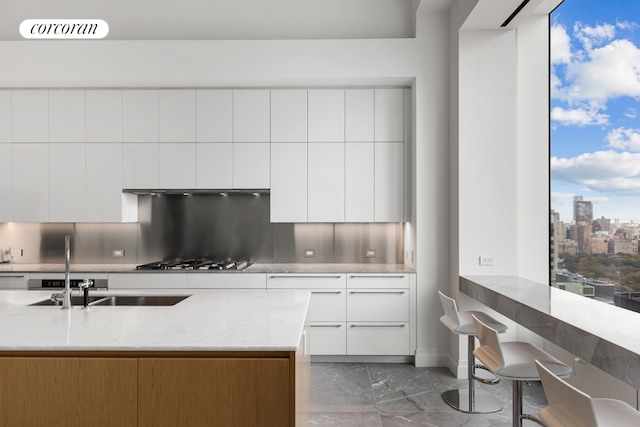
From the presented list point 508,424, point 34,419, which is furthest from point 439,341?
point 34,419

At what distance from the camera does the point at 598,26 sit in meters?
3.37

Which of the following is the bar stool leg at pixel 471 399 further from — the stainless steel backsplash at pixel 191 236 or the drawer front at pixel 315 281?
the stainless steel backsplash at pixel 191 236

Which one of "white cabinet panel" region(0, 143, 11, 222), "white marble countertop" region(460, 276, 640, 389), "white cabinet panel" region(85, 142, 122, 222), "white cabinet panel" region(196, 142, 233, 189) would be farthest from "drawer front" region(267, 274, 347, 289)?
"white cabinet panel" region(0, 143, 11, 222)

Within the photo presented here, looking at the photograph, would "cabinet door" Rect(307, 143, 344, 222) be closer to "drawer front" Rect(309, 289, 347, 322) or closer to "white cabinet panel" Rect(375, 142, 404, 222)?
"white cabinet panel" Rect(375, 142, 404, 222)

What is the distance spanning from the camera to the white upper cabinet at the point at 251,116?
15.2 ft

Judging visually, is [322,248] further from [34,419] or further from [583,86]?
[34,419]

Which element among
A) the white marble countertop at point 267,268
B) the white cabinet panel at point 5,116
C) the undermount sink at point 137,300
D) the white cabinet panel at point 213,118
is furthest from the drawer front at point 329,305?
the white cabinet panel at point 5,116

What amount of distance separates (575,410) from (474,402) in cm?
203

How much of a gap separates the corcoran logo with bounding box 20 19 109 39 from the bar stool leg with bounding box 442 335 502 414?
10.2 feet

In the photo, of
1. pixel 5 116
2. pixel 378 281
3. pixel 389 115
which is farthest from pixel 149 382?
pixel 5 116

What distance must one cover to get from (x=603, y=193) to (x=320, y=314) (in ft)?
8.22

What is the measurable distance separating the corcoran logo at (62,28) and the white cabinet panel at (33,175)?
7.72ft

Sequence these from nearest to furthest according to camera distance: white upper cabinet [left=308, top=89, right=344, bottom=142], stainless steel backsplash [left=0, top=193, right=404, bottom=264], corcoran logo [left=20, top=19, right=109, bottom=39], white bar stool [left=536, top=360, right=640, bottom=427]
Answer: white bar stool [left=536, top=360, right=640, bottom=427] < corcoran logo [left=20, top=19, right=109, bottom=39] < white upper cabinet [left=308, top=89, right=344, bottom=142] < stainless steel backsplash [left=0, top=193, right=404, bottom=264]

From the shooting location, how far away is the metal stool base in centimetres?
333
